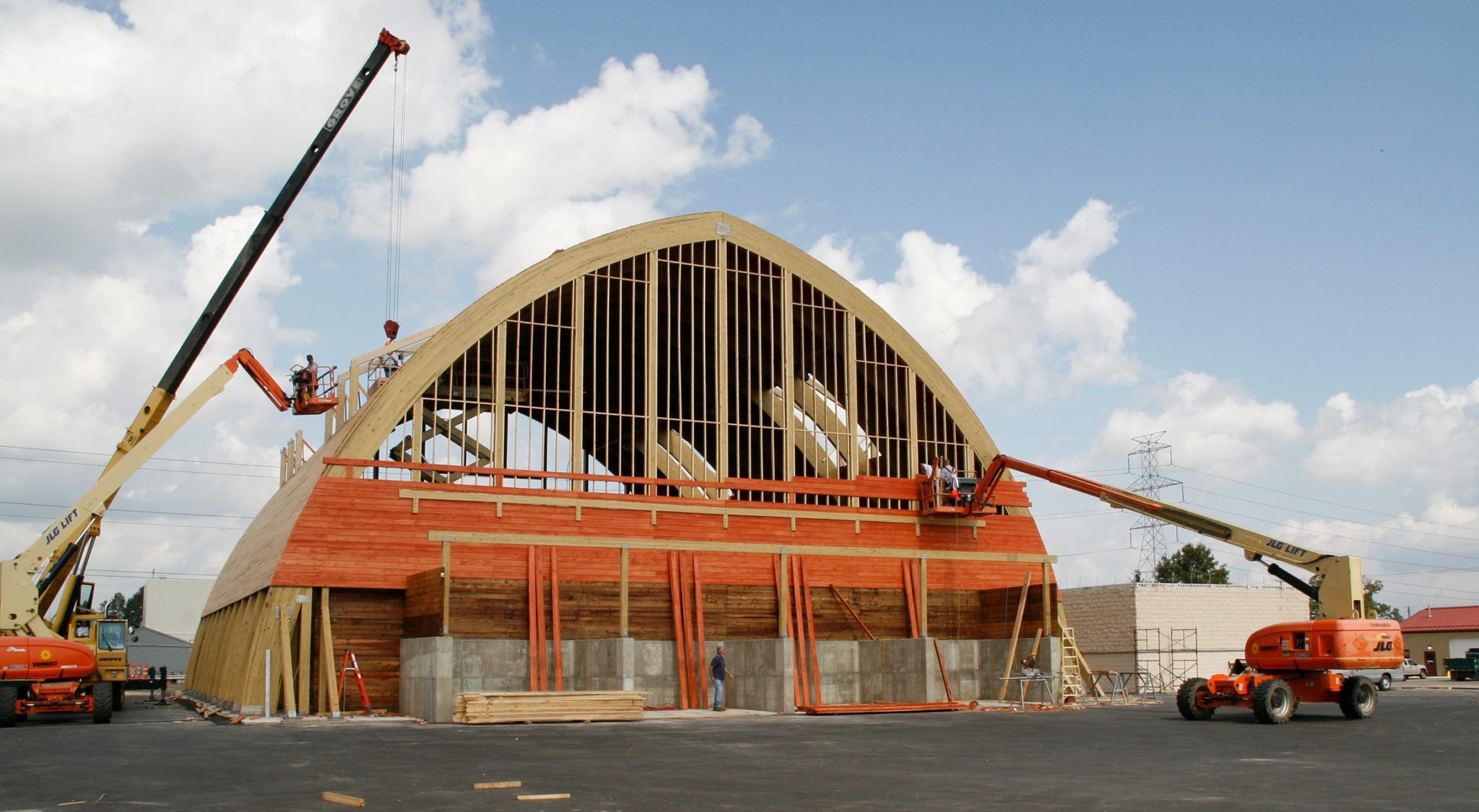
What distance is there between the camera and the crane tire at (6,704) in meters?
25.5

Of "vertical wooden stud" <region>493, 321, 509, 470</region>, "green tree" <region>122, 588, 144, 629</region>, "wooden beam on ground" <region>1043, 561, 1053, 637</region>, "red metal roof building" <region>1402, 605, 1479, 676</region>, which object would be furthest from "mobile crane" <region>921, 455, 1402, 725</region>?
"green tree" <region>122, 588, 144, 629</region>

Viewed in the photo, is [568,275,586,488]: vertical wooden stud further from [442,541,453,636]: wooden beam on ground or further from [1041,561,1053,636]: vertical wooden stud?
[1041,561,1053,636]: vertical wooden stud

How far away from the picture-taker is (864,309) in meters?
37.2

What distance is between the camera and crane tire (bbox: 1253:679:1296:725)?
24594 millimetres

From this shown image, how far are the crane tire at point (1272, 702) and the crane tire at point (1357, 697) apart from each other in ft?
6.61

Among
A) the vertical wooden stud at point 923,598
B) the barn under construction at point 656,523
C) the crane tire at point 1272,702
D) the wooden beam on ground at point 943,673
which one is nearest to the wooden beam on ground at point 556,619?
the barn under construction at point 656,523

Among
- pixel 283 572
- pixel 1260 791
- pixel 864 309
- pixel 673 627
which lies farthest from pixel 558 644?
pixel 1260 791

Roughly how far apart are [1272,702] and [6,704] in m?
26.3

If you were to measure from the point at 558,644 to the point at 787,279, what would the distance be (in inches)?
531

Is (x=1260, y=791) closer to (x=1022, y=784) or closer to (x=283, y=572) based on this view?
(x=1022, y=784)

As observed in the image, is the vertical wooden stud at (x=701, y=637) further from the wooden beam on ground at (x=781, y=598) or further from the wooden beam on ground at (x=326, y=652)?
the wooden beam on ground at (x=326, y=652)

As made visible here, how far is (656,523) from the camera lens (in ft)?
106

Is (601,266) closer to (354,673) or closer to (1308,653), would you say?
(354,673)

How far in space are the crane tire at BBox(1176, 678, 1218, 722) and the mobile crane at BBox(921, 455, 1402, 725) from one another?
0.02 metres
